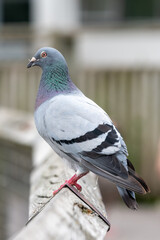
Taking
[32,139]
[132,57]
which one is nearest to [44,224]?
[32,139]

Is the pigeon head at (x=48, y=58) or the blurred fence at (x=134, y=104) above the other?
the pigeon head at (x=48, y=58)

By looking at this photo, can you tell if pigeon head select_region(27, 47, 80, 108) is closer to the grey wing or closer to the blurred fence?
the grey wing

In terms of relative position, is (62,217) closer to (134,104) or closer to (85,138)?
(85,138)

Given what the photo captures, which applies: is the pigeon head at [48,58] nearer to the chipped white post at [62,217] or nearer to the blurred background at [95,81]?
the chipped white post at [62,217]

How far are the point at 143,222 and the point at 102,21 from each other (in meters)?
9.47

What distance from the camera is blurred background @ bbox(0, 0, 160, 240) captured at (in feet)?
18.1

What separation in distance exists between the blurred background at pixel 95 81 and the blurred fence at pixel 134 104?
15mm

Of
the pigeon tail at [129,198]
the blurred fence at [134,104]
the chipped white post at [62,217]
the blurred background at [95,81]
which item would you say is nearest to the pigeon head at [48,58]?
the chipped white post at [62,217]

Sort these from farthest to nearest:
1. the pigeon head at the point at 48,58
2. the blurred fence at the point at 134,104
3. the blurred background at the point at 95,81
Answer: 1. the blurred fence at the point at 134,104
2. the blurred background at the point at 95,81
3. the pigeon head at the point at 48,58

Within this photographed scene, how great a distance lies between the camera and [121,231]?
6.84m

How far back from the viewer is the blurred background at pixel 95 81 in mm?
5527

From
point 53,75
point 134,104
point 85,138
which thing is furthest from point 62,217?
point 134,104

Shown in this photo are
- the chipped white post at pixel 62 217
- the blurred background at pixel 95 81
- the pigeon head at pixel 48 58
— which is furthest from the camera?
the blurred background at pixel 95 81

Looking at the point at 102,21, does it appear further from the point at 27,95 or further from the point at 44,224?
the point at 44,224
